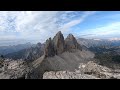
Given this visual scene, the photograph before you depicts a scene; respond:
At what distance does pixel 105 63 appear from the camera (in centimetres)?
2995

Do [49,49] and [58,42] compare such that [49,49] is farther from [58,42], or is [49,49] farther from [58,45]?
[58,45]

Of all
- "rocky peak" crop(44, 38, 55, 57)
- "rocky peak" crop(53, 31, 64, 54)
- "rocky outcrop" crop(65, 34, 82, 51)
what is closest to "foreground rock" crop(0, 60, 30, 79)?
Answer: "rocky peak" crop(44, 38, 55, 57)

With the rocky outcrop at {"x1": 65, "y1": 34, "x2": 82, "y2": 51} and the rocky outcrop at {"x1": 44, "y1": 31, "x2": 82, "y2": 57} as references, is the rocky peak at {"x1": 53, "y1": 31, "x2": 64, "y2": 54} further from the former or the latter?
the rocky outcrop at {"x1": 65, "y1": 34, "x2": 82, "y2": 51}

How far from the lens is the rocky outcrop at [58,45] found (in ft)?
151

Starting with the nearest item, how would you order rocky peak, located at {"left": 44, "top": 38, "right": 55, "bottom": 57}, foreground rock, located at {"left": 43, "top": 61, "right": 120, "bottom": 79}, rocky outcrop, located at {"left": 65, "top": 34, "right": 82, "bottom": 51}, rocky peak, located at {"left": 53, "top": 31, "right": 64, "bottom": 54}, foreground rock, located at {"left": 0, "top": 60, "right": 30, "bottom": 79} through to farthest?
foreground rock, located at {"left": 43, "top": 61, "right": 120, "bottom": 79}
foreground rock, located at {"left": 0, "top": 60, "right": 30, "bottom": 79}
rocky peak, located at {"left": 44, "top": 38, "right": 55, "bottom": 57}
rocky peak, located at {"left": 53, "top": 31, "right": 64, "bottom": 54}
rocky outcrop, located at {"left": 65, "top": 34, "right": 82, "bottom": 51}

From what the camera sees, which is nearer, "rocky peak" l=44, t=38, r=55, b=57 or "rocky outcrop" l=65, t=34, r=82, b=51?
"rocky peak" l=44, t=38, r=55, b=57

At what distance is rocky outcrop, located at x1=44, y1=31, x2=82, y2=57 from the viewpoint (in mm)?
46156

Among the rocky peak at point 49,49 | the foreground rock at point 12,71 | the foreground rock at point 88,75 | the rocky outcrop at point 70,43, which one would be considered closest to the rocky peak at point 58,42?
the rocky peak at point 49,49

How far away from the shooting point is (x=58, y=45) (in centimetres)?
5247

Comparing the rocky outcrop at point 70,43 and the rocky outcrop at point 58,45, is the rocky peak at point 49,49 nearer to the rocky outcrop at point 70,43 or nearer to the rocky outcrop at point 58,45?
the rocky outcrop at point 58,45
